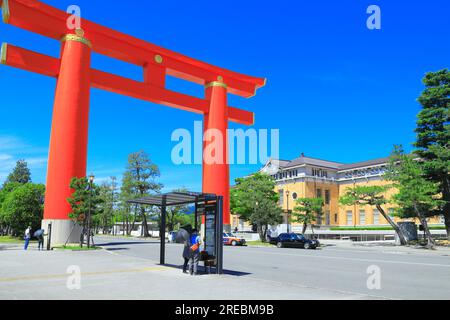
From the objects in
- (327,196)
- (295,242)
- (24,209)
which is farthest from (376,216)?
(24,209)

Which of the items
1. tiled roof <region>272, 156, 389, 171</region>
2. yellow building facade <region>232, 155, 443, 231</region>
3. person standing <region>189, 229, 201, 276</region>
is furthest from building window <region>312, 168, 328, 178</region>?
person standing <region>189, 229, 201, 276</region>

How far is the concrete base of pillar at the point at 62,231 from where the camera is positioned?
29.4 m

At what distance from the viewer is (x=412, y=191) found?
113 ft

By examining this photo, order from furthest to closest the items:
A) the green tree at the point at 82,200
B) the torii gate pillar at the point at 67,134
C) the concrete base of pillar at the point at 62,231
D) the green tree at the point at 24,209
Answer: the green tree at the point at 24,209 → the torii gate pillar at the point at 67,134 → the concrete base of pillar at the point at 62,231 → the green tree at the point at 82,200

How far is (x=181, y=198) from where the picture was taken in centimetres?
1559

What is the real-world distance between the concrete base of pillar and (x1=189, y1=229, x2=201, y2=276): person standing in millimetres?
19406

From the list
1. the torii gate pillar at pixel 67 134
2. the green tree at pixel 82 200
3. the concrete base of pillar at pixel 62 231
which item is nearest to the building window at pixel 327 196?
the torii gate pillar at pixel 67 134

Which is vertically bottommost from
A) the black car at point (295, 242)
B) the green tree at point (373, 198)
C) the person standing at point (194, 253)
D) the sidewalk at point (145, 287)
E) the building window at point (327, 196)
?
the black car at point (295, 242)

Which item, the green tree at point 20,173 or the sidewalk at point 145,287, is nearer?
the sidewalk at point 145,287

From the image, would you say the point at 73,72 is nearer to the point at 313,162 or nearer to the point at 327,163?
the point at 313,162

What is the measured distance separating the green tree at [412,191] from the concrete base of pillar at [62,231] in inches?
1067

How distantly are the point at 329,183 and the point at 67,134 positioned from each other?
192ft

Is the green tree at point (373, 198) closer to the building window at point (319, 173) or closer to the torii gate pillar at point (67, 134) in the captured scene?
the torii gate pillar at point (67, 134)
